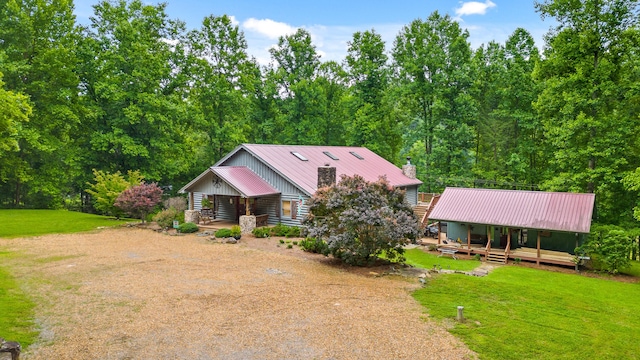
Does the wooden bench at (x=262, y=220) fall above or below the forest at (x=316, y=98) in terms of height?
below

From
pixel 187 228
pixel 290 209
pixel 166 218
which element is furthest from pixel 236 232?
pixel 166 218

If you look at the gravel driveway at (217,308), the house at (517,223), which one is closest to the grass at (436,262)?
the house at (517,223)

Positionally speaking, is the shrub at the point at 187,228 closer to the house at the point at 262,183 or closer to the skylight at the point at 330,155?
the house at the point at 262,183

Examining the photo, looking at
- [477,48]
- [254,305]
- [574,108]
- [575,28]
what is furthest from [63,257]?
[477,48]

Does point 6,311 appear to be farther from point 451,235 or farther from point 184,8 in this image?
point 184,8

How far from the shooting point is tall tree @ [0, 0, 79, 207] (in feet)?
94.7

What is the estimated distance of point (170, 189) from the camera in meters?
37.0

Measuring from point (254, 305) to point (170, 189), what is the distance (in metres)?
28.9

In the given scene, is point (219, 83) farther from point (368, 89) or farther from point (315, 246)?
point (315, 246)

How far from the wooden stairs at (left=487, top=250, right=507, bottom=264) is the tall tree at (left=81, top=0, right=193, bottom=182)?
26303 millimetres

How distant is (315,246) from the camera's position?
18.2 metres

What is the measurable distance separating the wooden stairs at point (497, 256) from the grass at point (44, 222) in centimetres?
2326

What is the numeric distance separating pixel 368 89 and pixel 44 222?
3002cm

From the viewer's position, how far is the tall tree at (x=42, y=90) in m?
28.9
